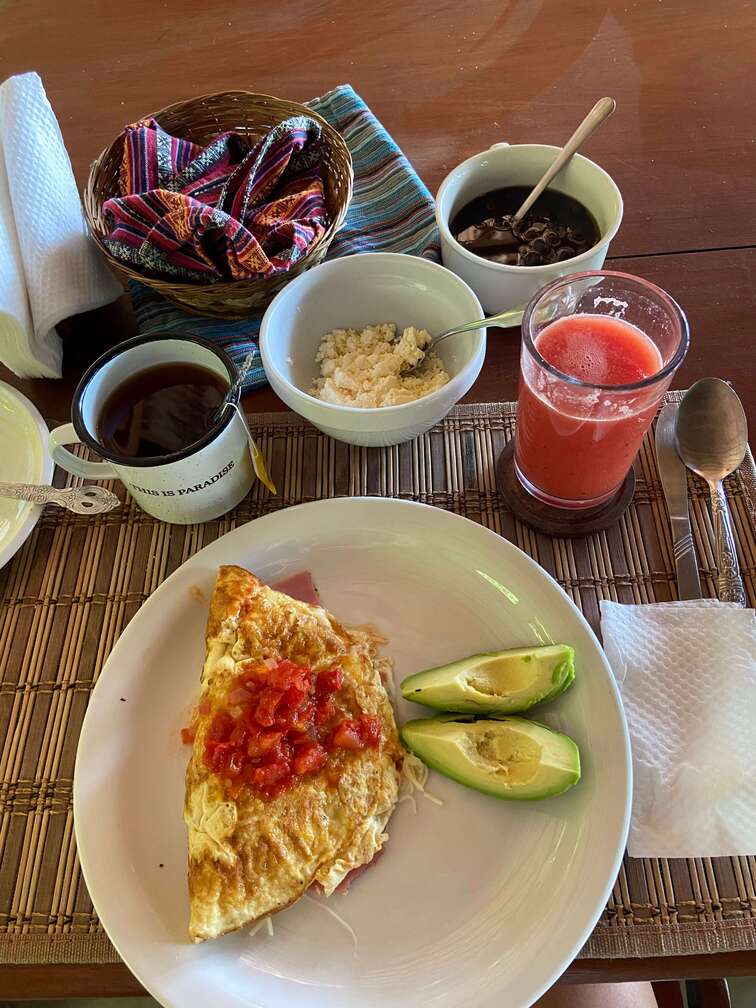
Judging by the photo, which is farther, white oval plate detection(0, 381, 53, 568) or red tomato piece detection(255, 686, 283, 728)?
white oval plate detection(0, 381, 53, 568)

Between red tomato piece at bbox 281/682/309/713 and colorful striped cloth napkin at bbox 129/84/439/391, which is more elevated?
colorful striped cloth napkin at bbox 129/84/439/391

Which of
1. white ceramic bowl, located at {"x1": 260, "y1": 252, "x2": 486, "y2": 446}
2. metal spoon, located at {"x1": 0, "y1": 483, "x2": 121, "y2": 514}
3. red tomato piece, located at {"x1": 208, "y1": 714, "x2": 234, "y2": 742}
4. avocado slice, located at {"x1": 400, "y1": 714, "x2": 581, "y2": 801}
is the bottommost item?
avocado slice, located at {"x1": 400, "y1": 714, "x2": 581, "y2": 801}

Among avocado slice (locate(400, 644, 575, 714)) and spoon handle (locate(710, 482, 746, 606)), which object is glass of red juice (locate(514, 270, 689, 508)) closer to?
spoon handle (locate(710, 482, 746, 606))

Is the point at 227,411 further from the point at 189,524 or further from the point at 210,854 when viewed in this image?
the point at 210,854

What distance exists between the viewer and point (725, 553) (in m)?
1.34

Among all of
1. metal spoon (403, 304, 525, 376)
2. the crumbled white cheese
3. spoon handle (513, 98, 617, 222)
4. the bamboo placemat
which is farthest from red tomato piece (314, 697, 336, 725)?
spoon handle (513, 98, 617, 222)

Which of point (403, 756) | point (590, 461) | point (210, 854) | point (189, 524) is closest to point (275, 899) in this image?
point (210, 854)

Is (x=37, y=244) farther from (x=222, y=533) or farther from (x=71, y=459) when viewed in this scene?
(x=222, y=533)

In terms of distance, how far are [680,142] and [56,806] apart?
2.13 m

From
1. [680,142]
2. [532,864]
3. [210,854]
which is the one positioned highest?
[680,142]

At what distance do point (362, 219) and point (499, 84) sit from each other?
66 cm

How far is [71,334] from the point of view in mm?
1640

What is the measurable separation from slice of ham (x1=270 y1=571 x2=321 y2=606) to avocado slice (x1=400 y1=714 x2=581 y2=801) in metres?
0.32

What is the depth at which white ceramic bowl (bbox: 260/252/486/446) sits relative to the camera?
4.32 ft
